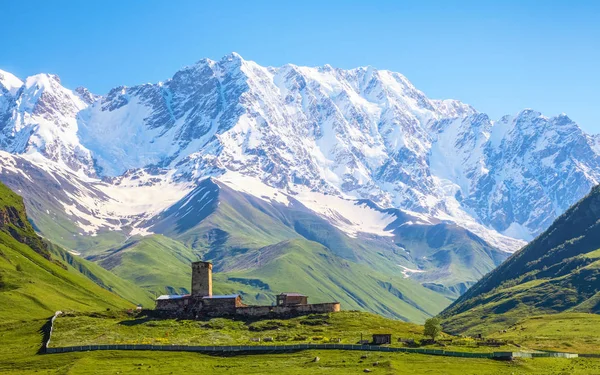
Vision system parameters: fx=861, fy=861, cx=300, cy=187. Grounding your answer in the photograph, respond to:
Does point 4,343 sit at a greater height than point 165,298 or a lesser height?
lesser

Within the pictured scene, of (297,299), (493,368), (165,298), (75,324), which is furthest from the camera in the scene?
(297,299)

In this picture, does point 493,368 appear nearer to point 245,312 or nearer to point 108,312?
point 245,312

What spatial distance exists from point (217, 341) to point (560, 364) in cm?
5778

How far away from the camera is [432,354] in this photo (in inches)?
5389

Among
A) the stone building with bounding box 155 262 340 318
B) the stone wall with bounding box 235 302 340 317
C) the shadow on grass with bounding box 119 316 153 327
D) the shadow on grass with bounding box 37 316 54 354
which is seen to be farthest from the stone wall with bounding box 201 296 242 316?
the shadow on grass with bounding box 37 316 54 354

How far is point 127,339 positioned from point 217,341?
16.5 m

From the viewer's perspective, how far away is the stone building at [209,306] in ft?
558

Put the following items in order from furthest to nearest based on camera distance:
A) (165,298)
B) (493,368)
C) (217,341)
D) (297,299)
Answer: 1. (297,299)
2. (165,298)
3. (217,341)
4. (493,368)

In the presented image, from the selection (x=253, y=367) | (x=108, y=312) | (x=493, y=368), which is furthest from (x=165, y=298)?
(x=493, y=368)

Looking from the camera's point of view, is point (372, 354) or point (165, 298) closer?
point (372, 354)

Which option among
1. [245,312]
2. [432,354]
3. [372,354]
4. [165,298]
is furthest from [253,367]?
[165,298]

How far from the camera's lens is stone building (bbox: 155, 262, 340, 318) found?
558 feet

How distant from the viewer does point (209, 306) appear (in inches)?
6860

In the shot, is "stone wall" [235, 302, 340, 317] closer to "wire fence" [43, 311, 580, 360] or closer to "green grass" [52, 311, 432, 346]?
"green grass" [52, 311, 432, 346]
